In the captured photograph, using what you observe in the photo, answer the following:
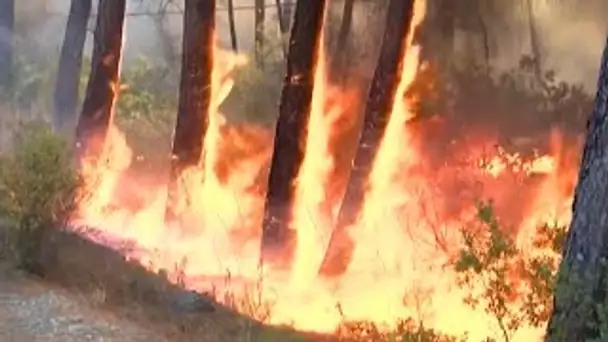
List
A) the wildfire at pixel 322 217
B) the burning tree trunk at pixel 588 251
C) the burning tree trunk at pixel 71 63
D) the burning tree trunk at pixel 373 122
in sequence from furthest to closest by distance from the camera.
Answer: the burning tree trunk at pixel 71 63, the burning tree trunk at pixel 373 122, the wildfire at pixel 322 217, the burning tree trunk at pixel 588 251

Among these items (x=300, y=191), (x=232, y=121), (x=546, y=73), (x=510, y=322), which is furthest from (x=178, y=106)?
(x=510, y=322)

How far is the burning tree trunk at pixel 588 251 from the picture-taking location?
4.91 meters

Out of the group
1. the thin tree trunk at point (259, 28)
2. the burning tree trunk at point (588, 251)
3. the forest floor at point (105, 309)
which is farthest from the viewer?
the thin tree trunk at point (259, 28)

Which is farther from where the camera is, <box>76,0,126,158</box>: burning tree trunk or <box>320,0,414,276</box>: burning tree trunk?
<box>76,0,126,158</box>: burning tree trunk

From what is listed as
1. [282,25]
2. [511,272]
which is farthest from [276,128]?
[511,272]

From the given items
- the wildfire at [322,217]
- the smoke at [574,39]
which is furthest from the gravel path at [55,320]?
the smoke at [574,39]

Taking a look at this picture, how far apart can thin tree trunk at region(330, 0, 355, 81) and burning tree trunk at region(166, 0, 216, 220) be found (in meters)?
1.39

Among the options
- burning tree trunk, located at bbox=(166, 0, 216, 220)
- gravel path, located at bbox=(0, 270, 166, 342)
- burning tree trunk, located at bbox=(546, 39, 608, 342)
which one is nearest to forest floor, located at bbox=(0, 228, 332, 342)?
gravel path, located at bbox=(0, 270, 166, 342)

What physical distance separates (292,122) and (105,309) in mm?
3155

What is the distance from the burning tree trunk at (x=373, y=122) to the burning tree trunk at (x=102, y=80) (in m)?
3.17

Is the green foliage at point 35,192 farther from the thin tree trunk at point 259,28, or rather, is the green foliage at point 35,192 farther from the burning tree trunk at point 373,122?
the thin tree trunk at point 259,28

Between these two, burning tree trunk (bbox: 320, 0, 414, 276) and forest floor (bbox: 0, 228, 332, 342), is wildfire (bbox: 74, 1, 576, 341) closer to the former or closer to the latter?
burning tree trunk (bbox: 320, 0, 414, 276)

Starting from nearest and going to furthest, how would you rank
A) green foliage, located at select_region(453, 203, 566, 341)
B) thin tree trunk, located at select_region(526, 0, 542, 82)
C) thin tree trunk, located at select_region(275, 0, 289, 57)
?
green foliage, located at select_region(453, 203, 566, 341) < thin tree trunk, located at select_region(526, 0, 542, 82) < thin tree trunk, located at select_region(275, 0, 289, 57)

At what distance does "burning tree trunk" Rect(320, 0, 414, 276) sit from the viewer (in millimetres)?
9977
